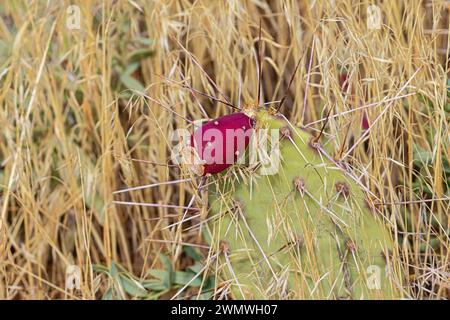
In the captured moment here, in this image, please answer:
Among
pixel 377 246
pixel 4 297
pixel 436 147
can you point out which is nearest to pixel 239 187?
pixel 377 246

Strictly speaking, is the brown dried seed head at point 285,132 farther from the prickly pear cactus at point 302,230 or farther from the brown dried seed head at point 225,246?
the brown dried seed head at point 225,246

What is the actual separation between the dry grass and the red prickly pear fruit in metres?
0.23

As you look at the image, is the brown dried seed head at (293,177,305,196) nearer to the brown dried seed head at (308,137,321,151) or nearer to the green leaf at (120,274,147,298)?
the brown dried seed head at (308,137,321,151)

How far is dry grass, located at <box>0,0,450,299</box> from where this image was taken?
Result: 4.46 feet

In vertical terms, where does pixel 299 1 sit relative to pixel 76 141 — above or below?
above

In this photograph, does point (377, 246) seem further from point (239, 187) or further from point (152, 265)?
point (152, 265)

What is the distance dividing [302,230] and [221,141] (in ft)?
0.64

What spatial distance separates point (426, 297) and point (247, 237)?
36cm

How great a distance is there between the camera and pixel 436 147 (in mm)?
1304

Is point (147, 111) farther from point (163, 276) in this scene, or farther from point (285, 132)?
point (285, 132)

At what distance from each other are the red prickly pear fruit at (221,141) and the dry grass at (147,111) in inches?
8.9

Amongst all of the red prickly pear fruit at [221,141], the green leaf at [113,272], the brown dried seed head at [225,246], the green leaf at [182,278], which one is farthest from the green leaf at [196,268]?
the red prickly pear fruit at [221,141]

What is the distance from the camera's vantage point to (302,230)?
118 cm
